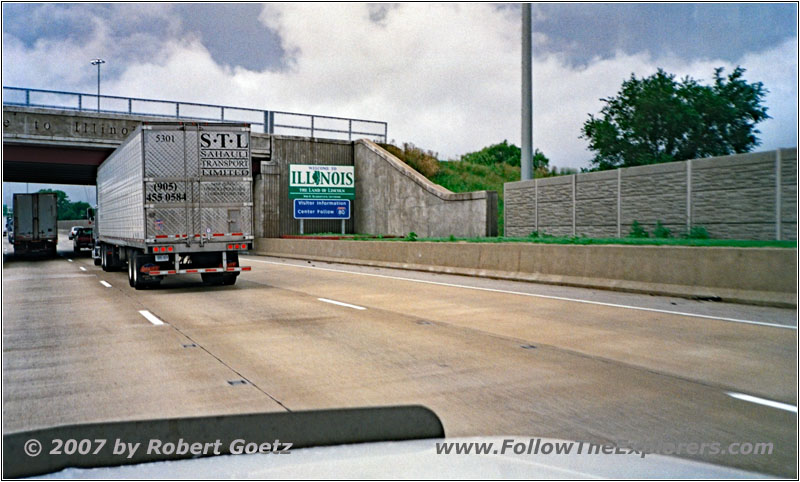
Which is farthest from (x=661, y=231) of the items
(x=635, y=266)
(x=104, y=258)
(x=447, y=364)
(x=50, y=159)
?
(x=50, y=159)

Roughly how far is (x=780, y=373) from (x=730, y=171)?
14123 millimetres

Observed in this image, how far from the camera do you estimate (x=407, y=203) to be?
41188 millimetres

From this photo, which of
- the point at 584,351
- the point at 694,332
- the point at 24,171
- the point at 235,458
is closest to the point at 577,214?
the point at 694,332

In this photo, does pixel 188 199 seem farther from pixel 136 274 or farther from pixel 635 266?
pixel 635 266

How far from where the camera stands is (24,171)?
48469 mm

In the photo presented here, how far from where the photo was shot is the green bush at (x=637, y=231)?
23484 mm

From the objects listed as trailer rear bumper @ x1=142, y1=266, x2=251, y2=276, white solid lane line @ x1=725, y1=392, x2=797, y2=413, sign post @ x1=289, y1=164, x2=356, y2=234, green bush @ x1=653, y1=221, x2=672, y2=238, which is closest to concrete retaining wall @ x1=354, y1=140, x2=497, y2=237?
sign post @ x1=289, y1=164, x2=356, y2=234

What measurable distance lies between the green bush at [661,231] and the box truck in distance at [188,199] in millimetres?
12933

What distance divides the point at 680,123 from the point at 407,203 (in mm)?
15723

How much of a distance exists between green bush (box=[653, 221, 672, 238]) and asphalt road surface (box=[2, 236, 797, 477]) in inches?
330

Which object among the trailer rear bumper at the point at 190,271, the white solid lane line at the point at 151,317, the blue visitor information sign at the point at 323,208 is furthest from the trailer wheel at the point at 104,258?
the blue visitor information sign at the point at 323,208

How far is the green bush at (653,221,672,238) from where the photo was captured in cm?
2239

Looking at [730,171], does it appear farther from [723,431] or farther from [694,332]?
[723,431]

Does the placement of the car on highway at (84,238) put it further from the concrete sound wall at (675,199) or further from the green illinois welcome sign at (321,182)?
the concrete sound wall at (675,199)
